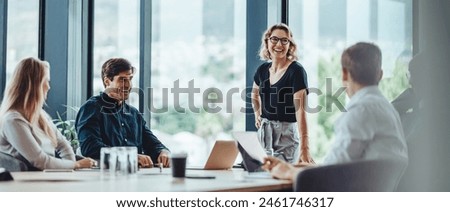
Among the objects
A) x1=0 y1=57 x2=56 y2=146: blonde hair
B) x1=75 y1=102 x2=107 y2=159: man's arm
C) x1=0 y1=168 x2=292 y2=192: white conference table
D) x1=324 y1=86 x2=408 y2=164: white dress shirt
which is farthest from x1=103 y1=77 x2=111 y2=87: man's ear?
x1=324 y1=86 x2=408 y2=164: white dress shirt

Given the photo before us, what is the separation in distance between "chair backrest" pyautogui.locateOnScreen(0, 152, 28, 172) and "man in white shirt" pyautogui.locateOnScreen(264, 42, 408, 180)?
36.1 inches

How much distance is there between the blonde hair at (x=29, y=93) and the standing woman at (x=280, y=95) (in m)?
0.91

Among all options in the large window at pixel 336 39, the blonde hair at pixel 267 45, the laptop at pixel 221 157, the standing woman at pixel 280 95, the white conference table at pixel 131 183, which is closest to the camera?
the white conference table at pixel 131 183

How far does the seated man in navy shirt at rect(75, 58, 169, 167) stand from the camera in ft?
9.82

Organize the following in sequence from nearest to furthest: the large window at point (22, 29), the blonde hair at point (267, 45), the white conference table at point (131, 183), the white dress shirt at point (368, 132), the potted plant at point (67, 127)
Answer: the white conference table at point (131, 183), the white dress shirt at point (368, 132), the blonde hair at point (267, 45), the large window at point (22, 29), the potted plant at point (67, 127)

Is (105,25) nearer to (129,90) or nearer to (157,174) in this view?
(129,90)

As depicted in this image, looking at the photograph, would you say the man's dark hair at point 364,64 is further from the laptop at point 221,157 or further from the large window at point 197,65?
the large window at point 197,65

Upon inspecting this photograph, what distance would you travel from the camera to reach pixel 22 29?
11.4ft

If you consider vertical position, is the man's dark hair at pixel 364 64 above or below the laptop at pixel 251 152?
above

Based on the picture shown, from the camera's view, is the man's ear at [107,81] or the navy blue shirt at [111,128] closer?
the navy blue shirt at [111,128]

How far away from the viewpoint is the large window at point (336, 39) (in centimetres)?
251

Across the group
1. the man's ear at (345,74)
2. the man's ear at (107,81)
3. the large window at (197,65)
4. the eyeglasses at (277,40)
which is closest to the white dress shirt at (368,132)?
the man's ear at (345,74)

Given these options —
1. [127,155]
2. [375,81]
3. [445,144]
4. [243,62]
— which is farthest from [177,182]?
[243,62]

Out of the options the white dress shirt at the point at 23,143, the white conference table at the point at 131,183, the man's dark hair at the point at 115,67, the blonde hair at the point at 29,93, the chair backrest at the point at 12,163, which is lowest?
the white conference table at the point at 131,183
